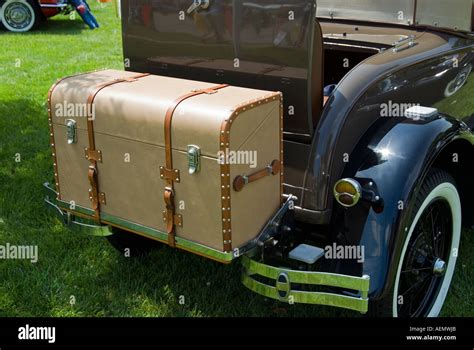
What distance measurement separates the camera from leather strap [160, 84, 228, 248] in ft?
8.54

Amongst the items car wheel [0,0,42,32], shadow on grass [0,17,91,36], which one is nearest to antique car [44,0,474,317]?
shadow on grass [0,17,91,36]

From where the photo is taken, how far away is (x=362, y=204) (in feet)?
9.12

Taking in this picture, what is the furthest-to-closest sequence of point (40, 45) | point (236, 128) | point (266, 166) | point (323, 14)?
point (40, 45)
point (323, 14)
point (266, 166)
point (236, 128)

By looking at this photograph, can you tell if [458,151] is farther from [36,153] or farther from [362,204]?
[36,153]

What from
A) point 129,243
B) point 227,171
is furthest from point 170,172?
point 129,243

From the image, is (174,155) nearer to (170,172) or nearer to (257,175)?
(170,172)

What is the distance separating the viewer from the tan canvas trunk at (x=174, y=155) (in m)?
2.52

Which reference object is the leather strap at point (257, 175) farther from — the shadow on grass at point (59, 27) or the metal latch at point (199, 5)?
the shadow on grass at point (59, 27)

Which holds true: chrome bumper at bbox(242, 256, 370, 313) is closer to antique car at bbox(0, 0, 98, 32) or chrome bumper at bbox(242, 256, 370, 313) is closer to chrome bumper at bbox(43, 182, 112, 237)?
chrome bumper at bbox(43, 182, 112, 237)

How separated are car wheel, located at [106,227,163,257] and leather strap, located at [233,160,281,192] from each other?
1.37 m

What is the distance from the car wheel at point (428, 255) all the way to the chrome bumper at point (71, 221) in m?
1.43

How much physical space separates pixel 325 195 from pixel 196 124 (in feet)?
2.35

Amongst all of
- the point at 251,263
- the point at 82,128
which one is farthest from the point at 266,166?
the point at 82,128

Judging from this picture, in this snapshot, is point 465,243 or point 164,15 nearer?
point 164,15
